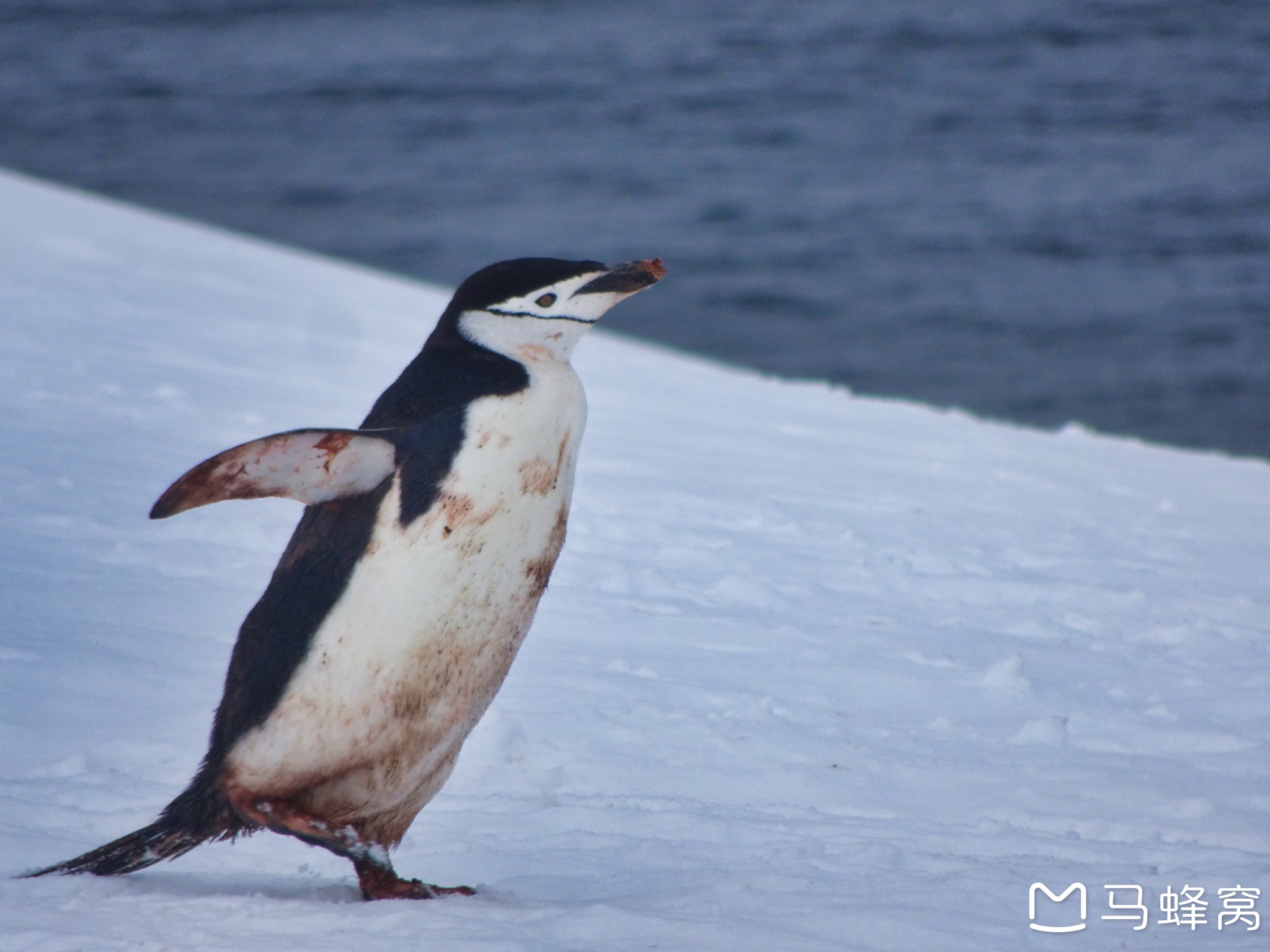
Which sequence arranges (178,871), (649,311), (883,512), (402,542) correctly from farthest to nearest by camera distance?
(649,311) → (883,512) → (178,871) → (402,542)

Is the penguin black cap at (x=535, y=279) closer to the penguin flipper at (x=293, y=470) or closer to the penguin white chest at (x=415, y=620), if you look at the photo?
the penguin white chest at (x=415, y=620)

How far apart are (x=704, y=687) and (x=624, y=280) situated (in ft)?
3.85

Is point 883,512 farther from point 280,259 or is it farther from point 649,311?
point 649,311

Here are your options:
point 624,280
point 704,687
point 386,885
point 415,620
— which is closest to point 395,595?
point 415,620

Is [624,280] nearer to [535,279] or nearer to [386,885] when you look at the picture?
[535,279]

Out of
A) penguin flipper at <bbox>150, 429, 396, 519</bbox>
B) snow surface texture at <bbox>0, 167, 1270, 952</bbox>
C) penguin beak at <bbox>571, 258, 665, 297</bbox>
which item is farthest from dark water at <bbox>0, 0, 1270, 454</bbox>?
penguin flipper at <bbox>150, 429, 396, 519</bbox>

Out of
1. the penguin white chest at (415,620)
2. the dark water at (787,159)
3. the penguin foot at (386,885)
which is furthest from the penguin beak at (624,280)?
the dark water at (787,159)

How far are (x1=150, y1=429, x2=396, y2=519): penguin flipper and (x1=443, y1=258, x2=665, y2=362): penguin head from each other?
212mm

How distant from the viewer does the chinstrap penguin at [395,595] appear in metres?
1.86

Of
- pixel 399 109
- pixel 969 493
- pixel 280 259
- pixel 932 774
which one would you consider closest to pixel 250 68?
pixel 399 109

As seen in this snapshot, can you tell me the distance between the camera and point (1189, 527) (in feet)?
15.6

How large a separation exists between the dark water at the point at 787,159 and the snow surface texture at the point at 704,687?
1015 centimetres

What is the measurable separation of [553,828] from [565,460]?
0.68 meters

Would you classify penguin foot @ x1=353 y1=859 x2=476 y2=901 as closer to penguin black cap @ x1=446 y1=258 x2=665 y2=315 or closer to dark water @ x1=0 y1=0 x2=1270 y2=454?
penguin black cap @ x1=446 y1=258 x2=665 y2=315
